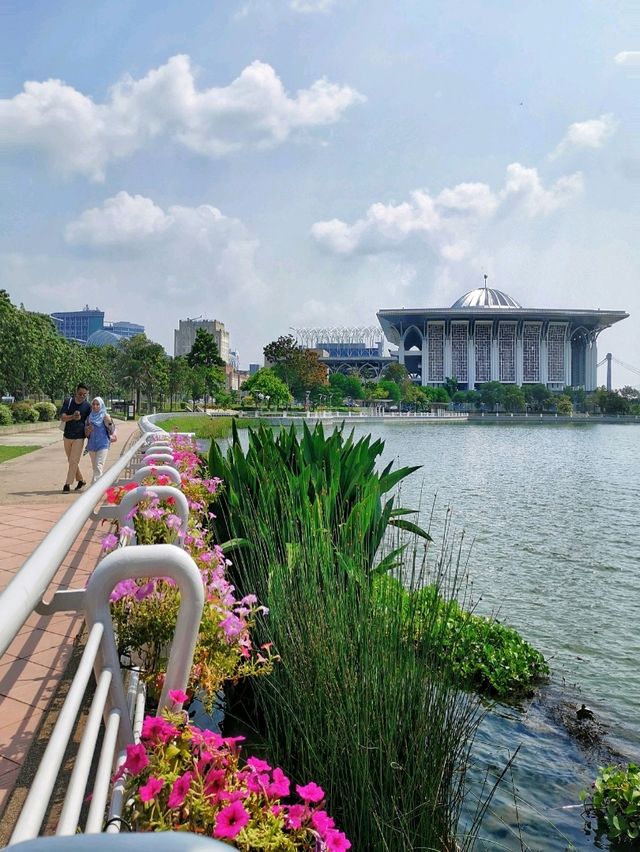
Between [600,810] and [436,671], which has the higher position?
[436,671]

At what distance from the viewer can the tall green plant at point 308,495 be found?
12.2 ft

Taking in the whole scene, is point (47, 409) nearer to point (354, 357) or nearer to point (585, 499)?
point (585, 499)

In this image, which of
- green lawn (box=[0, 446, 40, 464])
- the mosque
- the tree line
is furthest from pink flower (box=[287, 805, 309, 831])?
the mosque

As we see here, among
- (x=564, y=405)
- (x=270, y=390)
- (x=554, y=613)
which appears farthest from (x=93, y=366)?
(x=564, y=405)

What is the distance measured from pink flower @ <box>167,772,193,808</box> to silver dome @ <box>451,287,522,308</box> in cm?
12154

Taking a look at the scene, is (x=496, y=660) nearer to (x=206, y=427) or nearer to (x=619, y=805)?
(x=619, y=805)

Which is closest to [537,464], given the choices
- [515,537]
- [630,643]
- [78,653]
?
[515,537]

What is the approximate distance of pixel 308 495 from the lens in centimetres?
453

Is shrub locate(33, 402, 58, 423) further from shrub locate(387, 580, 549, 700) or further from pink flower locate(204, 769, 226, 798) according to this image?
pink flower locate(204, 769, 226, 798)

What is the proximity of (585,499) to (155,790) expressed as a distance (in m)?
14.4

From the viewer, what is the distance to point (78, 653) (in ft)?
10.6

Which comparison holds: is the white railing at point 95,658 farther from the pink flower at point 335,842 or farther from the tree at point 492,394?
the tree at point 492,394

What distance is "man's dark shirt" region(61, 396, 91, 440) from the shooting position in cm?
906

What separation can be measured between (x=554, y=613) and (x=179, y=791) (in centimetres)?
601
